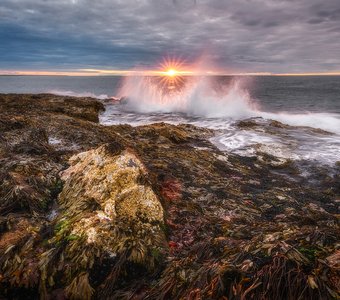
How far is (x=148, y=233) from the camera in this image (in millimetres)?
2930

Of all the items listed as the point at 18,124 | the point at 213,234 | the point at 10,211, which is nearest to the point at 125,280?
the point at 213,234

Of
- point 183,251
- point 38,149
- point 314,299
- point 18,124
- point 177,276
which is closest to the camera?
point 314,299

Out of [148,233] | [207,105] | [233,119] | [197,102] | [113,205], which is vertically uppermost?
[113,205]

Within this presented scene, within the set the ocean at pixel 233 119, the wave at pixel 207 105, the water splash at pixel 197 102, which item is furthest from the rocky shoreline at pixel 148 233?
the water splash at pixel 197 102

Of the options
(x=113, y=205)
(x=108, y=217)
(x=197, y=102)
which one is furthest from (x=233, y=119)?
(x=108, y=217)

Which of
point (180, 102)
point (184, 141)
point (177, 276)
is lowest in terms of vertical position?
point (180, 102)

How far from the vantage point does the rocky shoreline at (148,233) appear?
2.23 meters

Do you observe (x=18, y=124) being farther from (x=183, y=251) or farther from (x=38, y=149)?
(x=183, y=251)

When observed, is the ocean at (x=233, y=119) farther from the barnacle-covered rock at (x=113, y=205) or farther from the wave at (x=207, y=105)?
the barnacle-covered rock at (x=113, y=205)

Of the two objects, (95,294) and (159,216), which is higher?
(159,216)

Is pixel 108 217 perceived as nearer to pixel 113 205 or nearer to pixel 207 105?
pixel 113 205

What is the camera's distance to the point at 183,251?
2.91 metres

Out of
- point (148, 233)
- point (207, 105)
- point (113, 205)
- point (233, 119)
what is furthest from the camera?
point (207, 105)

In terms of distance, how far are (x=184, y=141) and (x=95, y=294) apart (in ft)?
24.3
